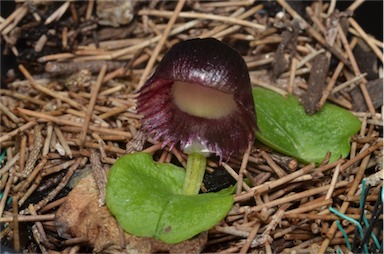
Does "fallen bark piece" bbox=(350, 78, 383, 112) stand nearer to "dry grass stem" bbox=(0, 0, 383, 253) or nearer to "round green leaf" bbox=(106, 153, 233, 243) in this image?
"dry grass stem" bbox=(0, 0, 383, 253)

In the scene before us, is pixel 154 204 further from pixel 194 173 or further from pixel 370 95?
pixel 370 95

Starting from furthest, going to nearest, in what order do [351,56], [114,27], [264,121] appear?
[114,27] < [351,56] < [264,121]

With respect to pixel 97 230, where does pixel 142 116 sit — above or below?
above

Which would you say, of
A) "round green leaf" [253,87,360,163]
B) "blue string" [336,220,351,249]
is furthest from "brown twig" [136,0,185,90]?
"blue string" [336,220,351,249]

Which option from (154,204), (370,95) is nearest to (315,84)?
(370,95)

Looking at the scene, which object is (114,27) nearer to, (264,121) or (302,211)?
(264,121)

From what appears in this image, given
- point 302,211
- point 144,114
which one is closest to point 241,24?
point 144,114
